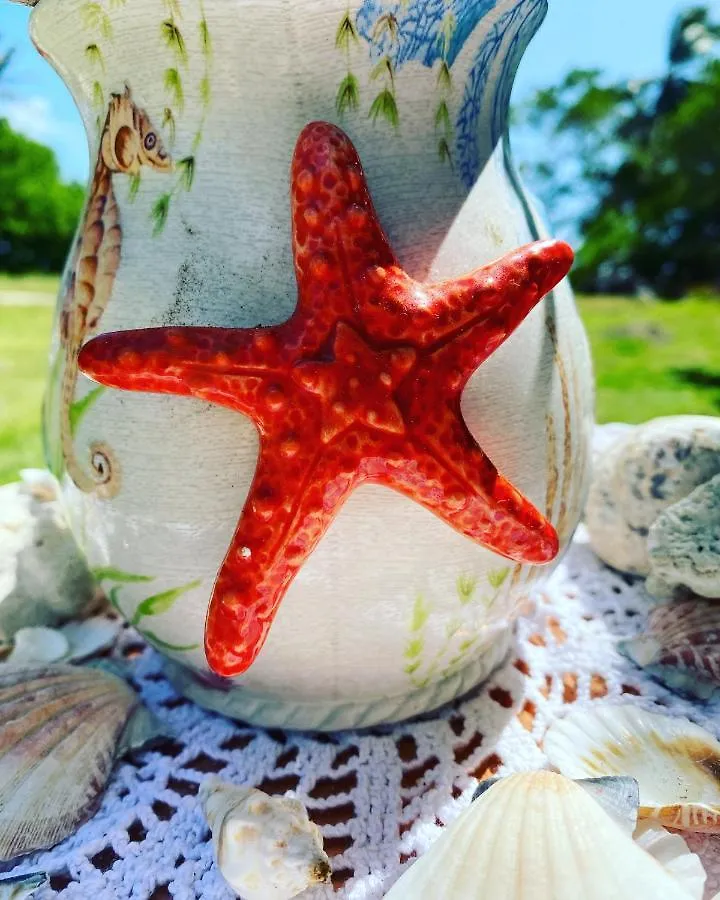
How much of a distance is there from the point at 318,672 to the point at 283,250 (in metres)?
0.30

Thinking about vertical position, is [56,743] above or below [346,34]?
below

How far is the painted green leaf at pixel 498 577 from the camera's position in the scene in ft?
1.79

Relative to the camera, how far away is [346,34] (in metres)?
0.47

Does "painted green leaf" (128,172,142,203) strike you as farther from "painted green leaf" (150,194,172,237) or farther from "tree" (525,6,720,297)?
"tree" (525,6,720,297)

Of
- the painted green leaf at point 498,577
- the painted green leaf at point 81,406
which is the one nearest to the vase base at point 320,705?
the painted green leaf at point 498,577

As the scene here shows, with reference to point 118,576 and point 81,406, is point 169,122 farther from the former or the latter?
point 118,576

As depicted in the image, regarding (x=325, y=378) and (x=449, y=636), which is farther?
(x=449, y=636)

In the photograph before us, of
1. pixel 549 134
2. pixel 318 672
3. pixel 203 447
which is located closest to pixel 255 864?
pixel 318 672

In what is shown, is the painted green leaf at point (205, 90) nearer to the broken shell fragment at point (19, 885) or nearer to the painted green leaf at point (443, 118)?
the painted green leaf at point (443, 118)

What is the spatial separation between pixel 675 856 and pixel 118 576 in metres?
0.42

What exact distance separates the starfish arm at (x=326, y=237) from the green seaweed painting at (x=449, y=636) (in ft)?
0.69

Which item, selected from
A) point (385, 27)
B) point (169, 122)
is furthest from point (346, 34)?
point (169, 122)

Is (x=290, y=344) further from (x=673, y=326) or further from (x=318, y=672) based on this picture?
(x=673, y=326)

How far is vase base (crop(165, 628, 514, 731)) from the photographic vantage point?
60 cm
